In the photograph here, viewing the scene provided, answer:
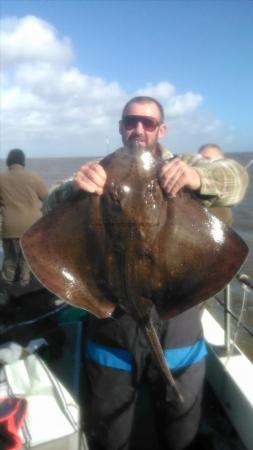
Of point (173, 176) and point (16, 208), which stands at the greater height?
point (173, 176)

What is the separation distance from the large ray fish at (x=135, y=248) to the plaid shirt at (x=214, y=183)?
20cm

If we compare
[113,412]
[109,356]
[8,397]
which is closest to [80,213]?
[109,356]

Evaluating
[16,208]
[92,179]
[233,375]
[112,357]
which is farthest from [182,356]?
[16,208]

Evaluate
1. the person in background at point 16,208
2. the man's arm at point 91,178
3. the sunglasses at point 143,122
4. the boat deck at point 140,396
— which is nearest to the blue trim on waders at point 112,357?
the boat deck at point 140,396

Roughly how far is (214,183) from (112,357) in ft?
4.83

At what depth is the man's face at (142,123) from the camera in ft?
9.41

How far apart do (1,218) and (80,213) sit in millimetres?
7034

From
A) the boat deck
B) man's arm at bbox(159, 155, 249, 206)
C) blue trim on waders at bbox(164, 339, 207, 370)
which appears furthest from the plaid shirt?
the boat deck

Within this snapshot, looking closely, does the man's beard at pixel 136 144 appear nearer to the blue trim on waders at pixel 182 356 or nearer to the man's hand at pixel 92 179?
the man's hand at pixel 92 179

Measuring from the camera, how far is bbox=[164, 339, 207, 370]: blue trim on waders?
2.82 meters

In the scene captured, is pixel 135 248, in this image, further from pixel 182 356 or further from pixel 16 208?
pixel 16 208

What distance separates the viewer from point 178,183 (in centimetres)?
232

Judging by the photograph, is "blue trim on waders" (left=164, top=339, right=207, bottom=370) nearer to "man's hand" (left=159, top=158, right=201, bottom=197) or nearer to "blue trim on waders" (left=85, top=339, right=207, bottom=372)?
"blue trim on waders" (left=85, top=339, right=207, bottom=372)

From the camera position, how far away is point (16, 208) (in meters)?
8.88
